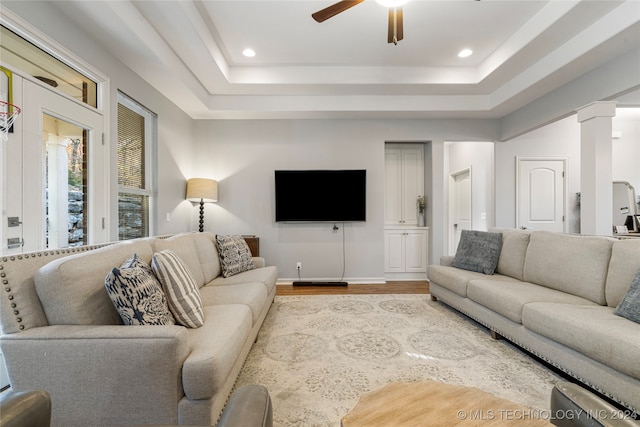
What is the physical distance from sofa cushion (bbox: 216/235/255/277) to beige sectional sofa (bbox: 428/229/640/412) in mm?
2241

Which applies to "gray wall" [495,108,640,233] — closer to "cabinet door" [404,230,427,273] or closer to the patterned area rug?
"cabinet door" [404,230,427,273]

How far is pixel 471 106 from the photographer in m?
4.12

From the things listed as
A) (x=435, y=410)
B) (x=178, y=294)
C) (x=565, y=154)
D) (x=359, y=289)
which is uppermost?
(x=565, y=154)

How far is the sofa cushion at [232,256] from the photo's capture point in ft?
9.77

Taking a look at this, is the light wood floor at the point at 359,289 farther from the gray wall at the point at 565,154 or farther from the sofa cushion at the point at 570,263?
the gray wall at the point at 565,154

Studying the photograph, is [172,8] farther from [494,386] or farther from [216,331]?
[494,386]

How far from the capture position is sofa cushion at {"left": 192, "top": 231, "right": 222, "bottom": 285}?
107 inches

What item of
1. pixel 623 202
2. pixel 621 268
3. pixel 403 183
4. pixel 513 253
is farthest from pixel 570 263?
pixel 623 202

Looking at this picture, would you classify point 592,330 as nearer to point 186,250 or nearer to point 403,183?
point 186,250

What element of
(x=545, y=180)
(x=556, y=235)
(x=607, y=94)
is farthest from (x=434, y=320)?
(x=545, y=180)

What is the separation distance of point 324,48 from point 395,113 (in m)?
1.52

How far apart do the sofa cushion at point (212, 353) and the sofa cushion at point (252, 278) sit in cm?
88

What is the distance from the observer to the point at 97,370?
46.9 inches

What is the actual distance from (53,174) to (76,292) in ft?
4.24
